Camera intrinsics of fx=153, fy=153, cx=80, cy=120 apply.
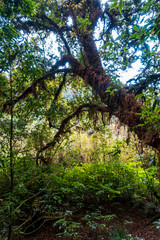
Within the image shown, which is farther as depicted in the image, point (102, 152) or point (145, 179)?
point (102, 152)

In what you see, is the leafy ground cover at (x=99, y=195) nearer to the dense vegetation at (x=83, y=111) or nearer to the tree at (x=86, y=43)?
the dense vegetation at (x=83, y=111)

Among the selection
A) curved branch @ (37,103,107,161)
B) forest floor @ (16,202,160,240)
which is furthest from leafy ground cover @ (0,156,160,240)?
curved branch @ (37,103,107,161)

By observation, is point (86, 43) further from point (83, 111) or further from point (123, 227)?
point (123, 227)

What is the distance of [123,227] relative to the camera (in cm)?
295

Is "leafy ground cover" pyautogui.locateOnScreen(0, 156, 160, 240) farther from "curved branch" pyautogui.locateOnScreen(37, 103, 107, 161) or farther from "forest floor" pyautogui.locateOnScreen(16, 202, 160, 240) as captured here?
"curved branch" pyautogui.locateOnScreen(37, 103, 107, 161)

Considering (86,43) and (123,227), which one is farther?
(86,43)

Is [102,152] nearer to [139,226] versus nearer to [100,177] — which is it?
[100,177]

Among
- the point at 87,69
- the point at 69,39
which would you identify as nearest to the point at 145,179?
the point at 87,69

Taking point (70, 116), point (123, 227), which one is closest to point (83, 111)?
point (70, 116)

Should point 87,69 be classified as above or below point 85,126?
above

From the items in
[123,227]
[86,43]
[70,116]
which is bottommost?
[123,227]

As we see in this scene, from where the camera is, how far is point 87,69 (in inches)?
160

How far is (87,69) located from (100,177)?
10.2 feet

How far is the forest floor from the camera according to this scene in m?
2.97
